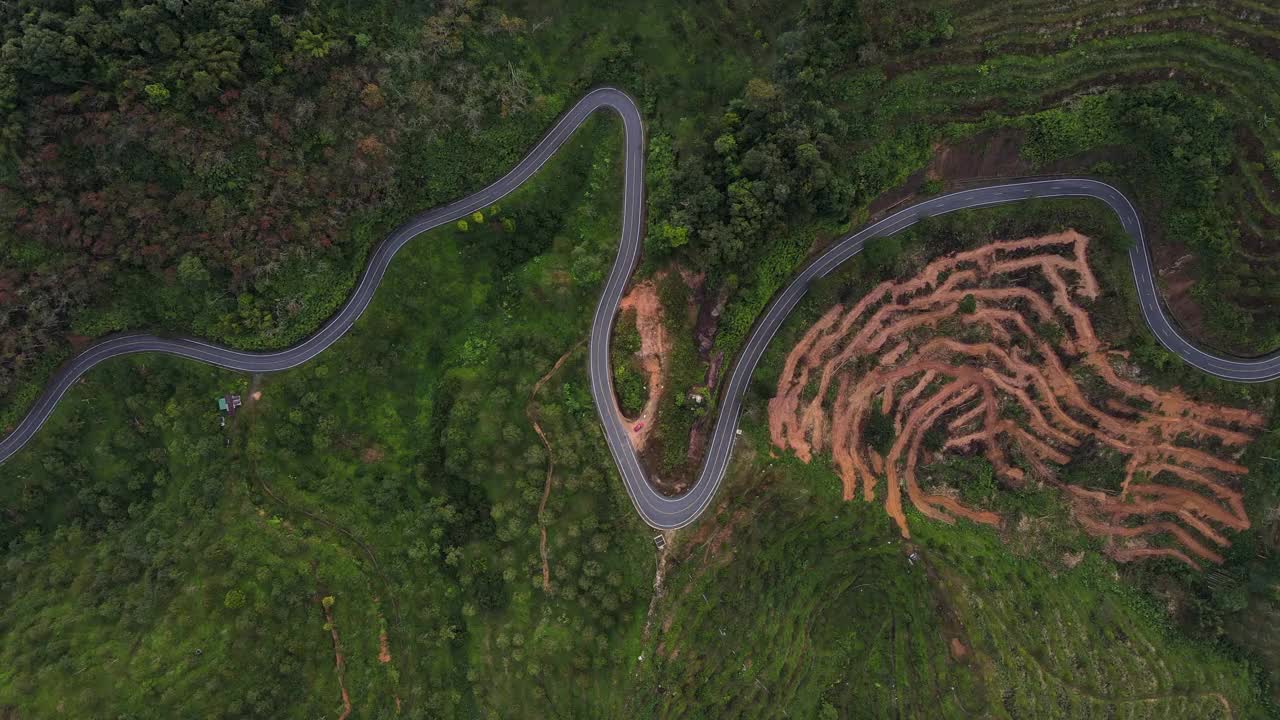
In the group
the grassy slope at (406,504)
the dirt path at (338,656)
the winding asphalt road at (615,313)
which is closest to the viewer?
the grassy slope at (406,504)

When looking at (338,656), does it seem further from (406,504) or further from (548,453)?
(548,453)

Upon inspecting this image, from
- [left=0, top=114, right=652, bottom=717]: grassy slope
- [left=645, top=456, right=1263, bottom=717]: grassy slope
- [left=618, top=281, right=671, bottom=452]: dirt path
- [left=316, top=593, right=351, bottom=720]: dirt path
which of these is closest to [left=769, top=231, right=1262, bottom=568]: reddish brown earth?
[left=645, top=456, right=1263, bottom=717]: grassy slope

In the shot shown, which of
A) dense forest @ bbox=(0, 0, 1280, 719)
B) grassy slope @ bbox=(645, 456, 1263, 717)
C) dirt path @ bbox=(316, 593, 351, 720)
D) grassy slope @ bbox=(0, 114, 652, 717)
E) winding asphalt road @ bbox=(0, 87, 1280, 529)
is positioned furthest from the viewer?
winding asphalt road @ bbox=(0, 87, 1280, 529)

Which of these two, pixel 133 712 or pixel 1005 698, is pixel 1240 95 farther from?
pixel 133 712

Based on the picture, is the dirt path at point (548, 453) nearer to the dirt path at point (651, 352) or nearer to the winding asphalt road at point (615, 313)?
the winding asphalt road at point (615, 313)

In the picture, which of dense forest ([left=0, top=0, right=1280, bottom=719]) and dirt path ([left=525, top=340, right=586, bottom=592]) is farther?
dirt path ([left=525, top=340, right=586, bottom=592])

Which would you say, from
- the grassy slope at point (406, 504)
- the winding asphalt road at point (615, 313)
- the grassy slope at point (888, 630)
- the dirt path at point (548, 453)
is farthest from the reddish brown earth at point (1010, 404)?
the grassy slope at point (406, 504)

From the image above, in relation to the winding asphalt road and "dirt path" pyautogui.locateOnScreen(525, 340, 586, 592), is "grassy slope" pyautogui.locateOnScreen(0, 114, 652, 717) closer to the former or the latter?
"dirt path" pyautogui.locateOnScreen(525, 340, 586, 592)

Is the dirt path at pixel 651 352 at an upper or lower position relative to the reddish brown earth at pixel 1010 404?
lower
